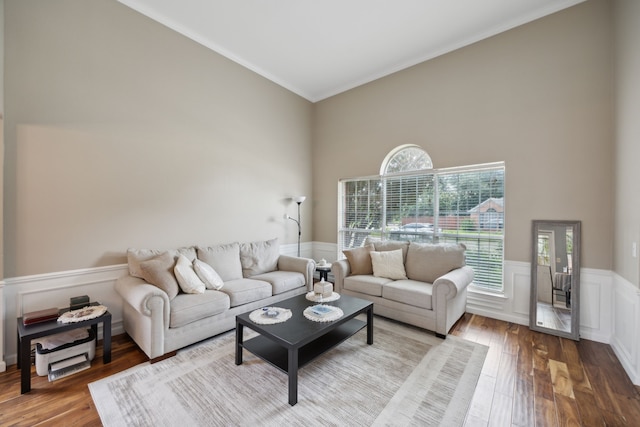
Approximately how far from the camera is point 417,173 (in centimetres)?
410

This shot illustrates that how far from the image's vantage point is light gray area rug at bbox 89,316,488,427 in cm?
177

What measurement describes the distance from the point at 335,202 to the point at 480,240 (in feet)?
7.95

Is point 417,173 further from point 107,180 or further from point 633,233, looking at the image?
point 107,180

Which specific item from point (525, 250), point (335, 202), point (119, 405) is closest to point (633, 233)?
point (525, 250)

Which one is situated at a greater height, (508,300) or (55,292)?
(55,292)

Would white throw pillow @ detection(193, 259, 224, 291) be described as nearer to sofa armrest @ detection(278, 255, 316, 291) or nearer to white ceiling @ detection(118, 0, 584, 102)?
sofa armrest @ detection(278, 255, 316, 291)

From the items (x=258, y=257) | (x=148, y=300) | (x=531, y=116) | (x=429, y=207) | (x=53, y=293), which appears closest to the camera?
(x=148, y=300)

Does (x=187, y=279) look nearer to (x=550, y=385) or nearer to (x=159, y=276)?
(x=159, y=276)

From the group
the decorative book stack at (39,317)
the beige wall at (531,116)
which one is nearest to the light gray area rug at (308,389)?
the decorative book stack at (39,317)

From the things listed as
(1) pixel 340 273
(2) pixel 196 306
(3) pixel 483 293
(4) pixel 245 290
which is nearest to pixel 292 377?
(2) pixel 196 306

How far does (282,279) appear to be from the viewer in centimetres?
353

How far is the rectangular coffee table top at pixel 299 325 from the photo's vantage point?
1.97m

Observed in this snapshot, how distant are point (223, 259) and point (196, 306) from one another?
0.88 m

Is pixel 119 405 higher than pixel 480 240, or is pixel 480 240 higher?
pixel 480 240
